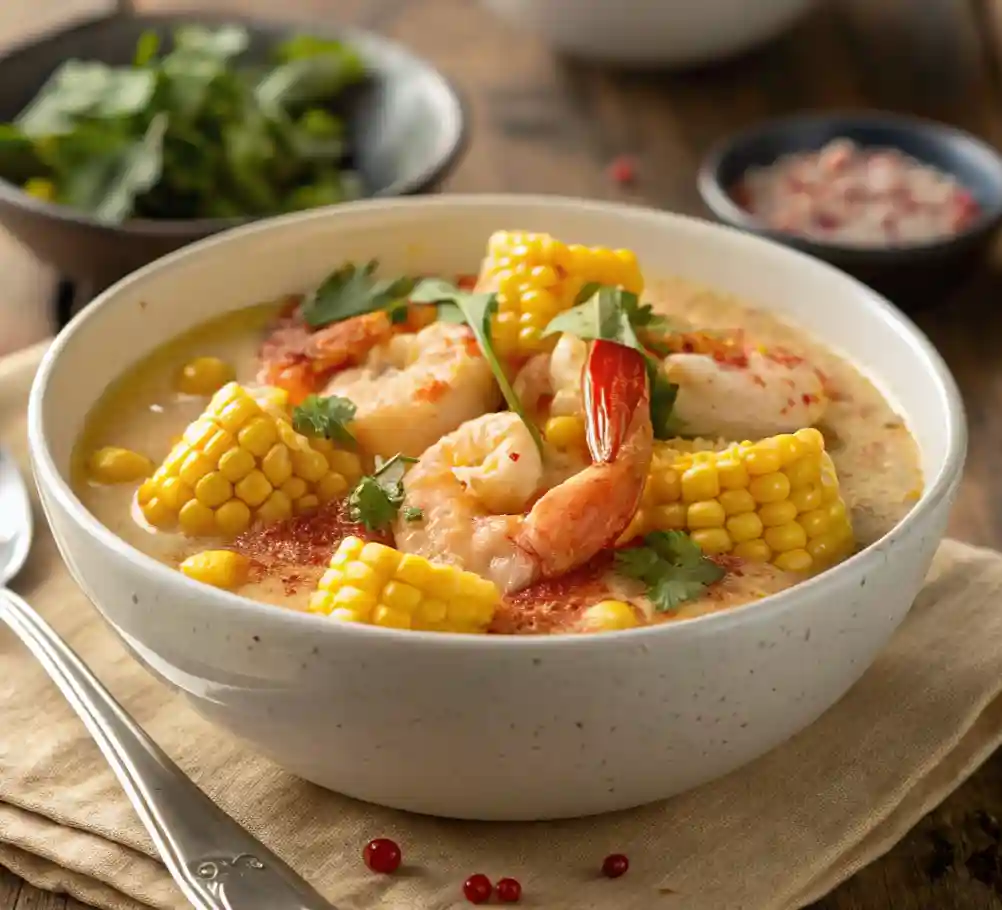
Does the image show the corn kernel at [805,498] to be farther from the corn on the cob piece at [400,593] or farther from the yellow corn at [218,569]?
the yellow corn at [218,569]

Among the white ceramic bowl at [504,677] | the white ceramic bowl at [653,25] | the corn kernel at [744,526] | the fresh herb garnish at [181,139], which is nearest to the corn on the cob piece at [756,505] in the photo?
the corn kernel at [744,526]

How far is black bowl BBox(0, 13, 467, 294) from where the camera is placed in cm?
334

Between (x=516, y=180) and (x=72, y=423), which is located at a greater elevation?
(x=72, y=423)

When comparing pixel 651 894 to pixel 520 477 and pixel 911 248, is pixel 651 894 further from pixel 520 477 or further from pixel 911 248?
pixel 911 248

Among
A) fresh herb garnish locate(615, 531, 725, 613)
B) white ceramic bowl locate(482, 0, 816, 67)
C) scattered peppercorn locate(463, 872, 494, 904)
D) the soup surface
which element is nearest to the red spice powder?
the soup surface

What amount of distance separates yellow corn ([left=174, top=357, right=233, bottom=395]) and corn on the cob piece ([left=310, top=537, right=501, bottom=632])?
2.36ft

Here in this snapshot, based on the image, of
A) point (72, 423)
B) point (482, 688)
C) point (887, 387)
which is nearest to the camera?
point (482, 688)

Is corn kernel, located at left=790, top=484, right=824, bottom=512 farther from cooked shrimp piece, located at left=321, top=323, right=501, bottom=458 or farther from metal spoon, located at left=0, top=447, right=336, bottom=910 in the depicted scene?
metal spoon, located at left=0, top=447, right=336, bottom=910

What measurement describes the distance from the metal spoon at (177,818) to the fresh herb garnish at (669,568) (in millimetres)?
567

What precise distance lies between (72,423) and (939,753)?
1384 mm

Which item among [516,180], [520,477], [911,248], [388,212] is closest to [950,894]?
[520,477]

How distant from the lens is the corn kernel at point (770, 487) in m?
2.06

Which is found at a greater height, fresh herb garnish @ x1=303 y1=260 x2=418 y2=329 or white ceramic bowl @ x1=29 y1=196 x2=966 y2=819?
white ceramic bowl @ x1=29 y1=196 x2=966 y2=819

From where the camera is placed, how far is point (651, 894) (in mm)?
1937
